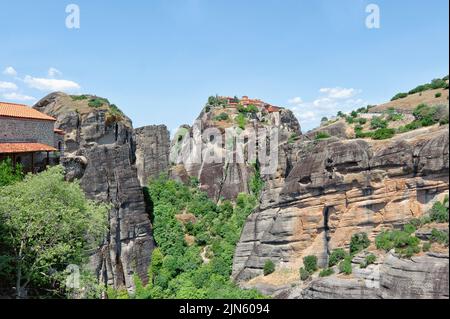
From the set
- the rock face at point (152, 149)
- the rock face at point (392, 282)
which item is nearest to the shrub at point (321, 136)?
the rock face at point (392, 282)

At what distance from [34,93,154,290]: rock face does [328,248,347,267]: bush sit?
1718 centimetres

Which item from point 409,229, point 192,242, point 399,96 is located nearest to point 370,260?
point 409,229

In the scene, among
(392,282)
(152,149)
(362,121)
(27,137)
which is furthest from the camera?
(152,149)

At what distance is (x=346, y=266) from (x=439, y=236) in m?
5.92

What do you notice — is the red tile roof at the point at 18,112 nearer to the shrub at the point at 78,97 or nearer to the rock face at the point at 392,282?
the shrub at the point at 78,97

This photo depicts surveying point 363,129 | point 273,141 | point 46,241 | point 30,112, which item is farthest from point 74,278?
point 273,141

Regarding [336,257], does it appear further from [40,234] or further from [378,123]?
[40,234]

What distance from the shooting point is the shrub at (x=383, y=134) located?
30.1 metres

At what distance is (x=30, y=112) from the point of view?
3366cm

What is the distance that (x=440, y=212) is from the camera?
23328 mm

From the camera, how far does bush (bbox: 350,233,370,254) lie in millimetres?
27609

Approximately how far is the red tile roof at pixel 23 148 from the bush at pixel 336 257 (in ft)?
72.7

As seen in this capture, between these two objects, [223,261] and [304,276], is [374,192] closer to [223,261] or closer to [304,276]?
[304,276]

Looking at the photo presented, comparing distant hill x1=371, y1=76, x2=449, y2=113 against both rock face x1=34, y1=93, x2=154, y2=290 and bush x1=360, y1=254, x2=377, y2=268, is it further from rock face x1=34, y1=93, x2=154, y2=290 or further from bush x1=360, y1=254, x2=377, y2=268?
rock face x1=34, y1=93, x2=154, y2=290
